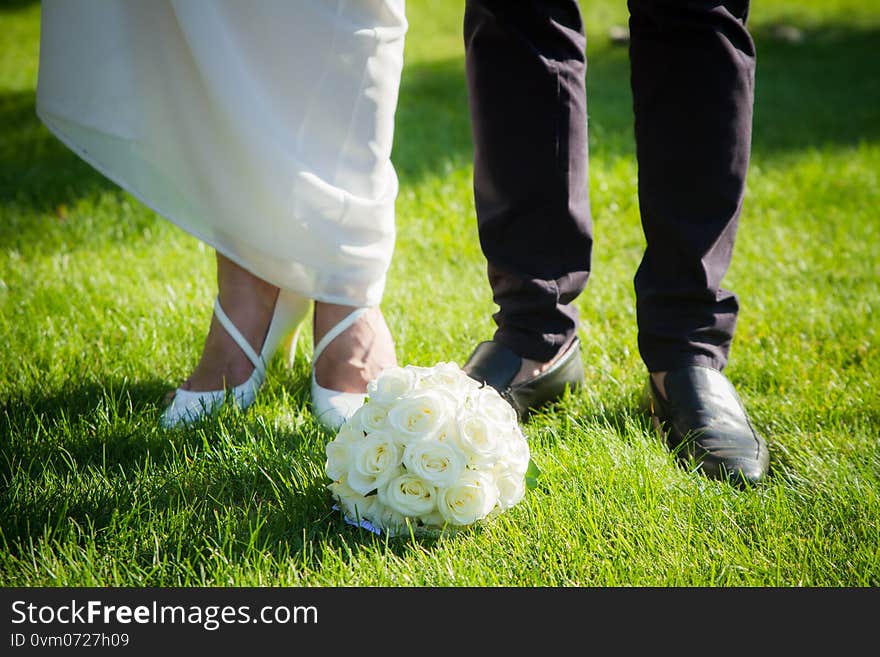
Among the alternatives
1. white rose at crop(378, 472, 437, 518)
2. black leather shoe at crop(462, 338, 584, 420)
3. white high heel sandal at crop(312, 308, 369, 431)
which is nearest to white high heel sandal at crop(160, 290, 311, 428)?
white high heel sandal at crop(312, 308, 369, 431)

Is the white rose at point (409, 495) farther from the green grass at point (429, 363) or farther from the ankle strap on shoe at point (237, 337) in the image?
the ankle strap on shoe at point (237, 337)

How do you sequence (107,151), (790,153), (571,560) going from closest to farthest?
(571,560), (107,151), (790,153)

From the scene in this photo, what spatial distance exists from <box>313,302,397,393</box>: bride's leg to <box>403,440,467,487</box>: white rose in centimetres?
49

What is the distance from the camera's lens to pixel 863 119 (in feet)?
16.3

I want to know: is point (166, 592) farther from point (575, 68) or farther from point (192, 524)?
point (575, 68)

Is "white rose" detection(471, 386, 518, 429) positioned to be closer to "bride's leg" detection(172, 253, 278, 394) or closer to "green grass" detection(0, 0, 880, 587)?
"green grass" detection(0, 0, 880, 587)

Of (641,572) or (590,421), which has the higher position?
(641,572)

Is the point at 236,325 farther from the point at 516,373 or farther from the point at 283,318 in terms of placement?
the point at 516,373

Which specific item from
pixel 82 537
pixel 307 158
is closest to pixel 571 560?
pixel 82 537

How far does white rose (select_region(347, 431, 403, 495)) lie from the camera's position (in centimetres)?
128

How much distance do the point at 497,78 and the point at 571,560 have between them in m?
0.94

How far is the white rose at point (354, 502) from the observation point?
1.32 metres

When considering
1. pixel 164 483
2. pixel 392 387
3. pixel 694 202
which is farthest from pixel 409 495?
pixel 694 202

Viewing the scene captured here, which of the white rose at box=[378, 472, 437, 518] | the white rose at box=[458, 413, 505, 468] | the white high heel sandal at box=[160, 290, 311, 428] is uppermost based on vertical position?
the white rose at box=[458, 413, 505, 468]
